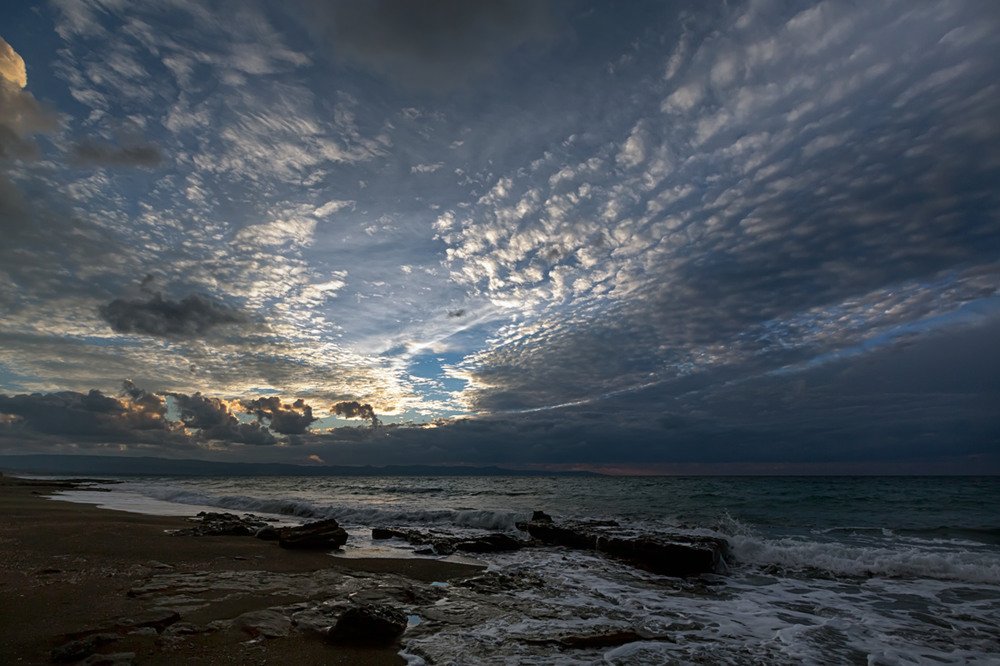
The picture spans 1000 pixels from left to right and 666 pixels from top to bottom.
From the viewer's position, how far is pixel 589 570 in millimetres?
13062

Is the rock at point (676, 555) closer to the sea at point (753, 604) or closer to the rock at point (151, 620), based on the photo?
the sea at point (753, 604)

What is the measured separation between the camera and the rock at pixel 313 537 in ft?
47.9

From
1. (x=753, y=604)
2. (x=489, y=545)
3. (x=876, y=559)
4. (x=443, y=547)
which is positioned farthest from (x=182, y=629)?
(x=876, y=559)

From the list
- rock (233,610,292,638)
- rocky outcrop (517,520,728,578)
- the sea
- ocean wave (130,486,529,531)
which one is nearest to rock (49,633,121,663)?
rock (233,610,292,638)

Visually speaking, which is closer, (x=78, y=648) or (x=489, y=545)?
(x=78, y=648)

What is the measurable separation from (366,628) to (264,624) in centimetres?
160

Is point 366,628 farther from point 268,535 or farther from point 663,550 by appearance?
point 268,535

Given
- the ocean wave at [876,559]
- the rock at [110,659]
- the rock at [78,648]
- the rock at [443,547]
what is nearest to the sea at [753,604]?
the ocean wave at [876,559]

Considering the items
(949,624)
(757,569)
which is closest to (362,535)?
(757,569)

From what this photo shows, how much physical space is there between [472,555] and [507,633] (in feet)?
26.6

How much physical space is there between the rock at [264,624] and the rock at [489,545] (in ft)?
29.9

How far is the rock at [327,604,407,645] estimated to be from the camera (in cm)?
672

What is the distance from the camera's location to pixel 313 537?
48.8ft

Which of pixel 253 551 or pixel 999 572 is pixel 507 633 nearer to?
pixel 253 551
